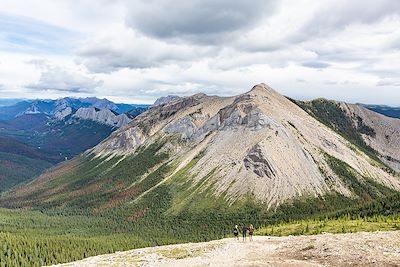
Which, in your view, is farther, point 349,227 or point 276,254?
point 349,227

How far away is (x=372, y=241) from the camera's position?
89.1 metres

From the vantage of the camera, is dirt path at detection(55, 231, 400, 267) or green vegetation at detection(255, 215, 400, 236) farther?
green vegetation at detection(255, 215, 400, 236)

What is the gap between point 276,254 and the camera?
297ft

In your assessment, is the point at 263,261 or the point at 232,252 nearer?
the point at 263,261

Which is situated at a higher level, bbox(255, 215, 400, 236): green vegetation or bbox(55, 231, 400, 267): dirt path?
bbox(55, 231, 400, 267): dirt path

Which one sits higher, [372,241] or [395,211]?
[372,241]

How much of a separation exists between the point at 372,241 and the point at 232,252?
3349 cm

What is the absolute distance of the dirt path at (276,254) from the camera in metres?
77.3

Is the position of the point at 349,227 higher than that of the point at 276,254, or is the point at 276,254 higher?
the point at 276,254

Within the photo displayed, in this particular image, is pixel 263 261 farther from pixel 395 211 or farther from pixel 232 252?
pixel 395 211

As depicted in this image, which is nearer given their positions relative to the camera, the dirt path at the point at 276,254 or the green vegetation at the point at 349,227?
the dirt path at the point at 276,254

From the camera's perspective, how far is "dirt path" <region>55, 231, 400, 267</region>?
254 feet

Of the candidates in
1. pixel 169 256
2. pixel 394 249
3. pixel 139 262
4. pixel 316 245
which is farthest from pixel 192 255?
pixel 394 249

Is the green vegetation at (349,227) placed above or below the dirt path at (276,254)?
below
